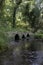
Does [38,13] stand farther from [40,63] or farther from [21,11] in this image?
[40,63]

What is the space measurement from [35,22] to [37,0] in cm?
790

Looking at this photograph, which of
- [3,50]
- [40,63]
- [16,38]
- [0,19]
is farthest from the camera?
[16,38]

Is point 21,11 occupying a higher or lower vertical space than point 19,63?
lower

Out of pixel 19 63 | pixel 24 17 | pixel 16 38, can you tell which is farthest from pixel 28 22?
pixel 19 63

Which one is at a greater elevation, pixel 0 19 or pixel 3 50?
pixel 0 19

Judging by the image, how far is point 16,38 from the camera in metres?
33.5

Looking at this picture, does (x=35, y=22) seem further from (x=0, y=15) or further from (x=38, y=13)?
(x=0, y=15)

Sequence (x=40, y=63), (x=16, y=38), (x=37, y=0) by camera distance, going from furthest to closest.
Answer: (x=37, y=0) → (x=16, y=38) → (x=40, y=63)

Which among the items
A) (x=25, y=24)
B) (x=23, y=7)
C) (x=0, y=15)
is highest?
(x=0, y=15)

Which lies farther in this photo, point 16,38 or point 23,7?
point 23,7

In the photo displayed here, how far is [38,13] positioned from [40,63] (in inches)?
2031

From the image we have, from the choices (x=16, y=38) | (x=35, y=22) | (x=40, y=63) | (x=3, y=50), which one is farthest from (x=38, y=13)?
(x=40, y=63)

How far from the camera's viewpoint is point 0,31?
20797 millimetres

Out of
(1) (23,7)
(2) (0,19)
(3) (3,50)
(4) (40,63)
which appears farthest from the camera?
(1) (23,7)
